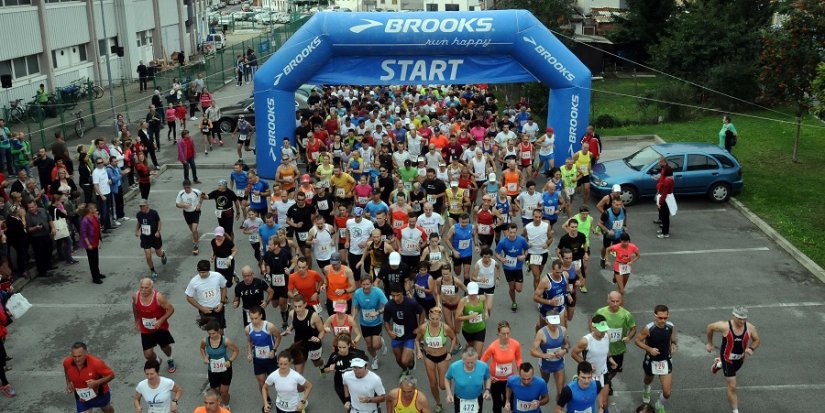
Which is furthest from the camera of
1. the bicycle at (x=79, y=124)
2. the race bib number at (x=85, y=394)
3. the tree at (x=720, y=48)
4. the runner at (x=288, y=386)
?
the tree at (x=720, y=48)

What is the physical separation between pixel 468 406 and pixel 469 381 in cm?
32

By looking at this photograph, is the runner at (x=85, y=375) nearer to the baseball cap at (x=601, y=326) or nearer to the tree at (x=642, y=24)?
the baseball cap at (x=601, y=326)

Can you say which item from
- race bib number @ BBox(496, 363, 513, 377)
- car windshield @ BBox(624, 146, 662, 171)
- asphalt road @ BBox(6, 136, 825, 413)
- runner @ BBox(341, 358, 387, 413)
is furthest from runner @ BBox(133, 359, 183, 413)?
car windshield @ BBox(624, 146, 662, 171)

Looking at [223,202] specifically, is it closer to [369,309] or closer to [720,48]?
[369,309]

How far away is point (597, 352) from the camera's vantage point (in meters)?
9.20

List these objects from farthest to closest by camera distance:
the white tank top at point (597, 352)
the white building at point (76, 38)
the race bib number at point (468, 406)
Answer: the white building at point (76, 38) < the white tank top at point (597, 352) < the race bib number at point (468, 406)

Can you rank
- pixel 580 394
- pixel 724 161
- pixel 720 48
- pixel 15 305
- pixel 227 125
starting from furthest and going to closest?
pixel 720 48
pixel 227 125
pixel 724 161
pixel 15 305
pixel 580 394

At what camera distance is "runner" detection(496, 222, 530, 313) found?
40.0 feet

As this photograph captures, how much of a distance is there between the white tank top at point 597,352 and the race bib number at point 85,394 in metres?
5.73

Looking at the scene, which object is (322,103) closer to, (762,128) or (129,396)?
(762,128)

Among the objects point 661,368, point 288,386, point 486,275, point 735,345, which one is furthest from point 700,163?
point 288,386

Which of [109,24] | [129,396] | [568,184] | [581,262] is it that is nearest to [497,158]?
[568,184]

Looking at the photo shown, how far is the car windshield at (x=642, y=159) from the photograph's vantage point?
18.3m

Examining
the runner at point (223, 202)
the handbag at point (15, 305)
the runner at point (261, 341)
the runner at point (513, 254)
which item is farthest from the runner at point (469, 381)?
the runner at point (223, 202)
